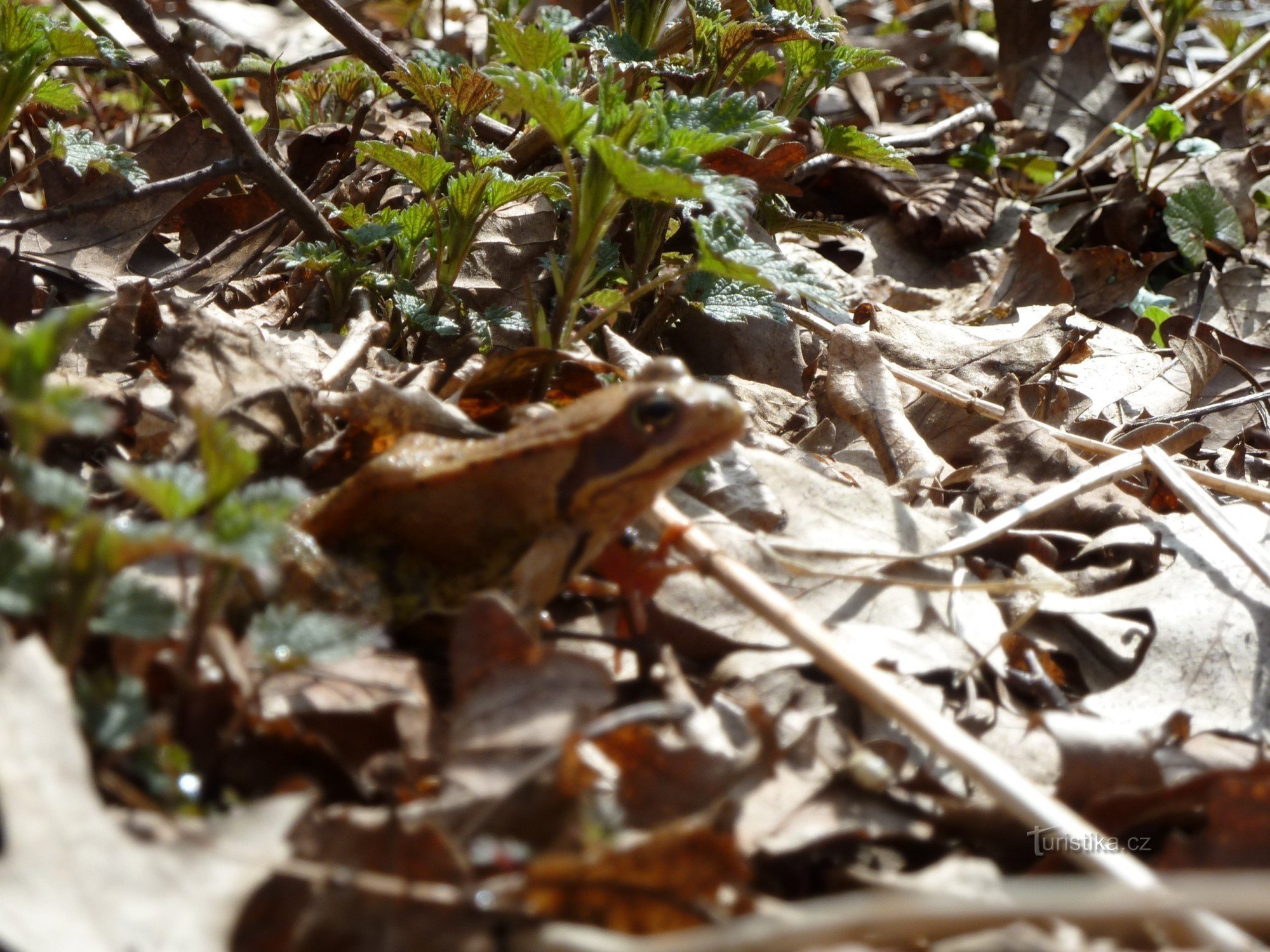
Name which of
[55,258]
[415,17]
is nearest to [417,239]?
[55,258]

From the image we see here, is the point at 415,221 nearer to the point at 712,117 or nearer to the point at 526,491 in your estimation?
the point at 712,117

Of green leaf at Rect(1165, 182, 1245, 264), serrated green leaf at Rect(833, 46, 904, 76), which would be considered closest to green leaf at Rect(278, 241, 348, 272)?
serrated green leaf at Rect(833, 46, 904, 76)

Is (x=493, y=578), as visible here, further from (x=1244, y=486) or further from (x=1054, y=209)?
(x=1054, y=209)

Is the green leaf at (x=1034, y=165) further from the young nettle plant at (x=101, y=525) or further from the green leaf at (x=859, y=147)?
the young nettle plant at (x=101, y=525)

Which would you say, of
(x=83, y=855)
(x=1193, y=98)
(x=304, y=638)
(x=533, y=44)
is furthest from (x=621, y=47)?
(x=1193, y=98)

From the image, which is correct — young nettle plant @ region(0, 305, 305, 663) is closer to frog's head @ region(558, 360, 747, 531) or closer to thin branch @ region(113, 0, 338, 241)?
frog's head @ region(558, 360, 747, 531)

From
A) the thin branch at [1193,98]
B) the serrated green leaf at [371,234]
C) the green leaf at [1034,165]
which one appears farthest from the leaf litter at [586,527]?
the green leaf at [1034,165]
